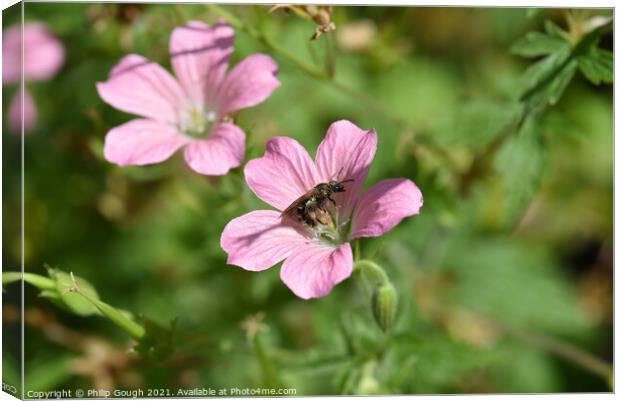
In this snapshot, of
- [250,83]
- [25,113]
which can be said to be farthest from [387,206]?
[25,113]

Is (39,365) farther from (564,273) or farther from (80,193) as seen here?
(564,273)

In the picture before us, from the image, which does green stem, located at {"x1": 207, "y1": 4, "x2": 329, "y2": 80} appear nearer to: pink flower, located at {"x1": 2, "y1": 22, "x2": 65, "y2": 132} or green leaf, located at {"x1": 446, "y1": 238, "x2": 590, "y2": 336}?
pink flower, located at {"x1": 2, "y1": 22, "x2": 65, "y2": 132}

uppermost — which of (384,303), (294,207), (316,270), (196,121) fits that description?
(196,121)

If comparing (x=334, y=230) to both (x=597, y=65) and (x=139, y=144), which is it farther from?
(x=597, y=65)

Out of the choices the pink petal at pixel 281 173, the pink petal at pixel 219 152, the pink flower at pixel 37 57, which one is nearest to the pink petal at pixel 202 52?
the pink petal at pixel 219 152

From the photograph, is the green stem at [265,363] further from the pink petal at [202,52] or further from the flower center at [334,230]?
the pink petal at [202,52]

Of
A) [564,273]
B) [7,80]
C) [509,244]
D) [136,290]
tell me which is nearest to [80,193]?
[136,290]
